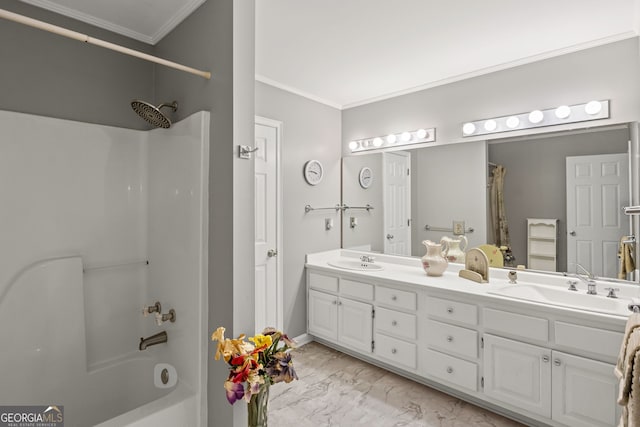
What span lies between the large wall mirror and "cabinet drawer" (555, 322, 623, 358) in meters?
0.65

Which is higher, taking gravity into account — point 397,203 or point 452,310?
point 397,203

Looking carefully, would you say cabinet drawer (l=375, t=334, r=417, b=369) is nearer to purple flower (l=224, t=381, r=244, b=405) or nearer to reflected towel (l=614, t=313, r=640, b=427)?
reflected towel (l=614, t=313, r=640, b=427)

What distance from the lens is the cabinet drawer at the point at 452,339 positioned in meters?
2.29

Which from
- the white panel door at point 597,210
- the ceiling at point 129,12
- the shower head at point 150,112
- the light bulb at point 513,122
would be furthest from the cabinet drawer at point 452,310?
the ceiling at point 129,12

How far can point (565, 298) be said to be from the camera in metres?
2.17

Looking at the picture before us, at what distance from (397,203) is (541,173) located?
1.26 meters

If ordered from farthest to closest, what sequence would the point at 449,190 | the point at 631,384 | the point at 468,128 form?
the point at 449,190
the point at 468,128
the point at 631,384

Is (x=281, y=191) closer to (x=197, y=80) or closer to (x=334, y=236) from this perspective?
(x=334, y=236)

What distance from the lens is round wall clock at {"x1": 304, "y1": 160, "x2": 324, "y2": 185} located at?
3416 mm

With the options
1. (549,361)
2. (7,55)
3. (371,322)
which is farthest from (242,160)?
(549,361)

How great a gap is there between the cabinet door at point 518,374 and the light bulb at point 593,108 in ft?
5.44

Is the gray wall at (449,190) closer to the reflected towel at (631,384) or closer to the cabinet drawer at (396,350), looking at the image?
the cabinet drawer at (396,350)

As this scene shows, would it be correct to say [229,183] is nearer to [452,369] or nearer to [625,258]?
[452,369]

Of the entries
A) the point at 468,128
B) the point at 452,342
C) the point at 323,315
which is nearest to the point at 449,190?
the point at 468,128
